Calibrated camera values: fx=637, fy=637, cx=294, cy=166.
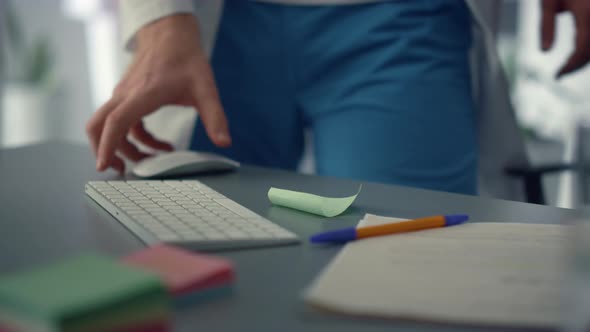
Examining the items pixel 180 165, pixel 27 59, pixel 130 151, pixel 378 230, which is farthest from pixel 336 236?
pixel 27 59

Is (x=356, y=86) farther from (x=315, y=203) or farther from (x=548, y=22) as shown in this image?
(x=315, y=203)

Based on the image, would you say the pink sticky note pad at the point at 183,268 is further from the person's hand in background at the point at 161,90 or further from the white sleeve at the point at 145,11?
the white sleeve at the point at 145,11

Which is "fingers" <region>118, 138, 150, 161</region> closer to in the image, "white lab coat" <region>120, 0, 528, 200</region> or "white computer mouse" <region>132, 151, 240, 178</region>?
"white computer mouse" <region>132, 151, 240, 178</region>

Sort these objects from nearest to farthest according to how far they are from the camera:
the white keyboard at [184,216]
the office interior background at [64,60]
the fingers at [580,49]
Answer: the white keyboard at [184,216], the fingers at [580,49], the office interior background at [64,60]

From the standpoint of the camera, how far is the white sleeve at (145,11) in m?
0.91

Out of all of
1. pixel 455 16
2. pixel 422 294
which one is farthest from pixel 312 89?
pixel 422 294

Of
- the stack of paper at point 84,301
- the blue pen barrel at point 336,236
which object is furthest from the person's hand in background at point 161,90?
the stack of paper at point 84,301

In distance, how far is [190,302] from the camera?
1.21 feet

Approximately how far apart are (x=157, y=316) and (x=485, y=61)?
37.2 inches

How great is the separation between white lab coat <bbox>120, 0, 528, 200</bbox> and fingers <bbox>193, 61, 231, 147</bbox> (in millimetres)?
484

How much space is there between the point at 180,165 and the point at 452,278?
489 millimetres

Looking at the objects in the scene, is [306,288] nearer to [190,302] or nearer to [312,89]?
[190,302]

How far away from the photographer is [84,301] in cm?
28

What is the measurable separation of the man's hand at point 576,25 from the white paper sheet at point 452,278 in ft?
1.63
